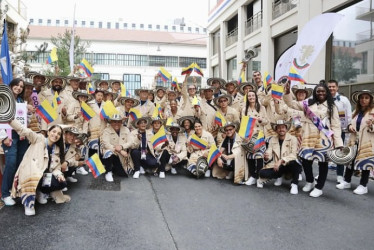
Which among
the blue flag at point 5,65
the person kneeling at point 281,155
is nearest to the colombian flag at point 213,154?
the person kneeling at point 281,155

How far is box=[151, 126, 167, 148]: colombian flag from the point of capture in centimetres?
630

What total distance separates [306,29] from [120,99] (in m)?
4.07

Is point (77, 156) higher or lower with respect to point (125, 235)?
higher

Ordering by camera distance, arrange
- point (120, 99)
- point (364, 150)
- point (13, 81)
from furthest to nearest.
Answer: point (120, 99) < point (364, 150) < point (13, 81)

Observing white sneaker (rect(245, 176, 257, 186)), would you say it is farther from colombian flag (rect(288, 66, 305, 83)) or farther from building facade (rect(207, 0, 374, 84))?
building facade (rect(207, 0, 374, 84))

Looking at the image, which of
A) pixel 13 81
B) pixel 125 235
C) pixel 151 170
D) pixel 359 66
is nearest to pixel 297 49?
pixel 151 170

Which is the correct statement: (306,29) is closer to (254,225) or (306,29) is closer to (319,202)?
(319,202)

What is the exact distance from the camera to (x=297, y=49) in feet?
17.9

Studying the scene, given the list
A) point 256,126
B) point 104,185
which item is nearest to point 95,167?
point 104,185

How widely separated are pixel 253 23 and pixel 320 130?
14.5 m

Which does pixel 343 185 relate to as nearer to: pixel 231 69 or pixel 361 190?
pixel 361 190

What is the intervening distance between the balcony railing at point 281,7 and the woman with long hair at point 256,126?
9278 mm

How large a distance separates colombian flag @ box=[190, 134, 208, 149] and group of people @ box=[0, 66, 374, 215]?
0.06ft

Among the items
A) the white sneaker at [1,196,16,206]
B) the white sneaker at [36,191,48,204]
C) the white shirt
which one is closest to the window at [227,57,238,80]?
the white shirt
